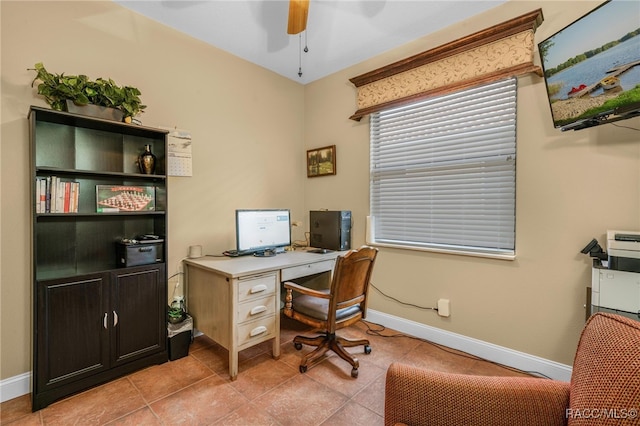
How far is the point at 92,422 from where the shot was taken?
1555 mm

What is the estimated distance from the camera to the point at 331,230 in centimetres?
283

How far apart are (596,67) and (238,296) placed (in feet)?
8.05

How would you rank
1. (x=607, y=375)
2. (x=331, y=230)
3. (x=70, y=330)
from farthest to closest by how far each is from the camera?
(x=331, y=230), (x=70, y=330), (x=607, y=375)

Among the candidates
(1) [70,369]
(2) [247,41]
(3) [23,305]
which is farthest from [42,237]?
(2) [247,41]

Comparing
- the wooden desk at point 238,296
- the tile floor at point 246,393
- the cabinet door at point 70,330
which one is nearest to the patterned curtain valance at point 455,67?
the wooden desk at point 238,296

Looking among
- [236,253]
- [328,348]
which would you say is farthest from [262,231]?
[328,348]

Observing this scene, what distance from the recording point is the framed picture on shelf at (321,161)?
10.6 feet

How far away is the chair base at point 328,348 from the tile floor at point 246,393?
0.05 meters

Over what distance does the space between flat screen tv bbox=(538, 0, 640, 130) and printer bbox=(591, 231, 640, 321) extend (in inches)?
26.6

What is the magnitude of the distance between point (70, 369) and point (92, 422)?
1.33ft

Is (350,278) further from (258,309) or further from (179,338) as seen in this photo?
(179,338)

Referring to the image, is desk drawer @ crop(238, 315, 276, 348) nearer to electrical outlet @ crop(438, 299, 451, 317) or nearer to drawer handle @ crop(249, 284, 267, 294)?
drawer handle @ crop(249, 284, 267, 294)

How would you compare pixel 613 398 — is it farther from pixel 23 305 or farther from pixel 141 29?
pixel 141 29

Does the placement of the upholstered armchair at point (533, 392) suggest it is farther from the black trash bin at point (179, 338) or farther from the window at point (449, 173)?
the black trash bin at point (179, 338)
